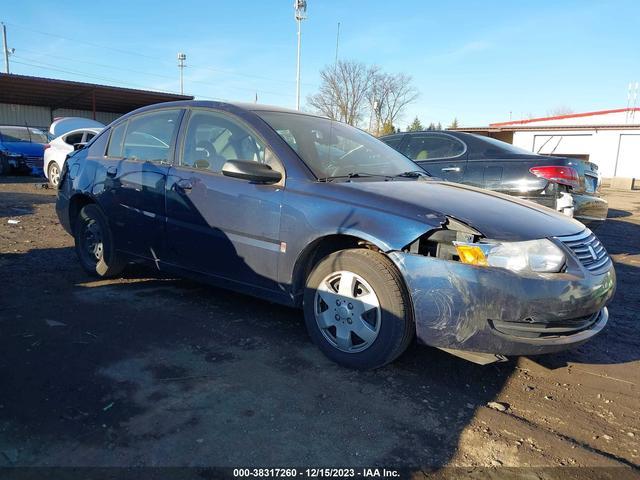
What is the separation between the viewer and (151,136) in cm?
429

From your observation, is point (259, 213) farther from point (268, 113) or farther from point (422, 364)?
point (422, 364)

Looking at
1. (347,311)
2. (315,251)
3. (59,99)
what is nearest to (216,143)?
(315,251)

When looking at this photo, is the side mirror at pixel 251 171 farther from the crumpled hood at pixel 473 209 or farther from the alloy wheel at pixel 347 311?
the alloy wheel at pixel 347 311

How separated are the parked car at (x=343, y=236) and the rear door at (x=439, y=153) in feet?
6.50

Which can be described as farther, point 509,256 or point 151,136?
point 151,136

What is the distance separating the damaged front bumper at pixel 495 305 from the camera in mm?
2633

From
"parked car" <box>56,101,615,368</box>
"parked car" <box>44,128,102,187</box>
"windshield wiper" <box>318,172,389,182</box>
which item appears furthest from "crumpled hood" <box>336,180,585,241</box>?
"parked car" <box>44,128,102,187</box>

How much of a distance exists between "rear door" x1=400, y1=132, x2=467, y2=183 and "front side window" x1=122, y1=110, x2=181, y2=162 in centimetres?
307

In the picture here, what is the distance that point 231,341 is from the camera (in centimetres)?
344

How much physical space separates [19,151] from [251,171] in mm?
15716

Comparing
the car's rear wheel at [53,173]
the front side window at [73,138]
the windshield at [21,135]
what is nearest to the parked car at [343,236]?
the car's rear wheel at [53,173]

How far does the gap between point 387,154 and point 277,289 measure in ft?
5.29

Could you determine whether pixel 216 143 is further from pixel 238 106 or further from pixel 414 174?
pixel 414 174

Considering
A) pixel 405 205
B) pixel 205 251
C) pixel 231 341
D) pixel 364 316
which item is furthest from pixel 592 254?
pixel 205 251
